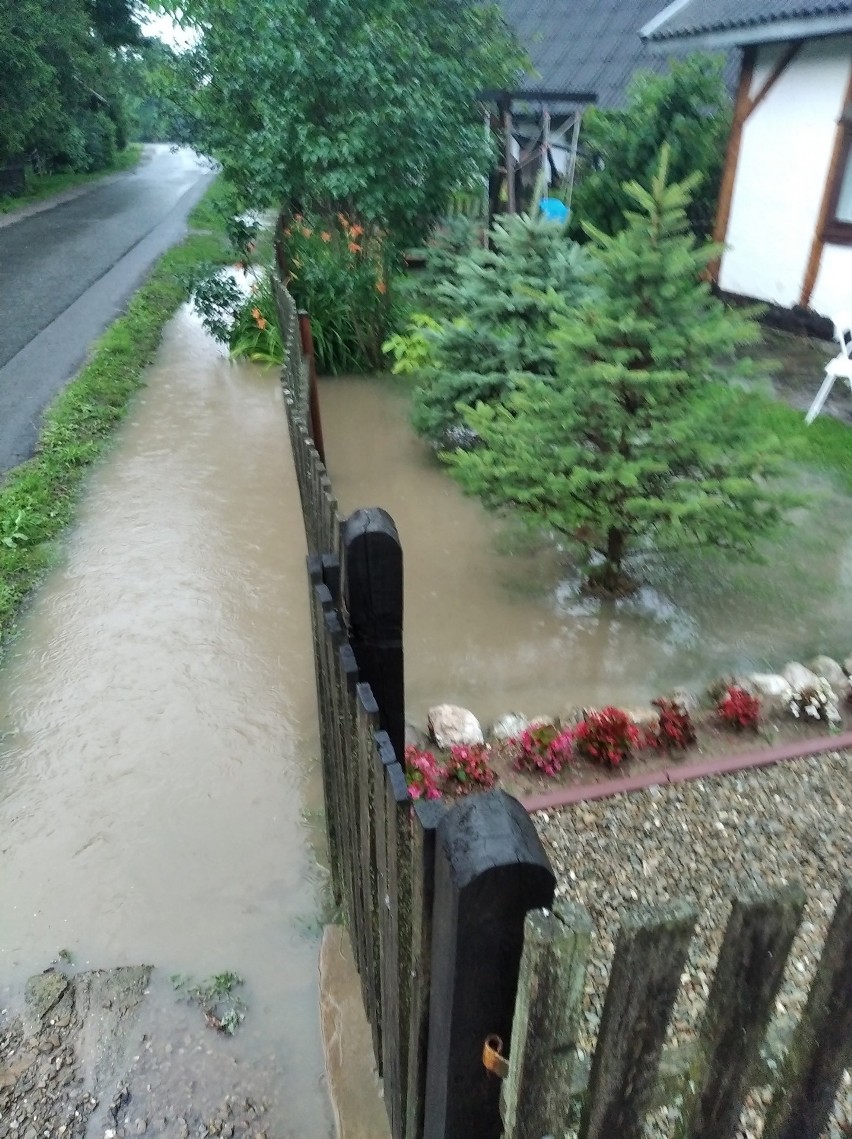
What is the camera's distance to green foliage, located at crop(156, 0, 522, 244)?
24.1 feet

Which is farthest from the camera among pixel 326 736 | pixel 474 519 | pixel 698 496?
pixel 474 519

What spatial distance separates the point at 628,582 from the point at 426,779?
2204 millimetres

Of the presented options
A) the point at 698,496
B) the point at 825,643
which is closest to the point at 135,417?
the point at 698,496

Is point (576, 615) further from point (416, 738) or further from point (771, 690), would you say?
point (416, 738)

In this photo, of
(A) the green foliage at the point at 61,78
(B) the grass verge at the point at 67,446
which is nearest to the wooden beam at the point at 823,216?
(B) the grass verge at the point at 67,446

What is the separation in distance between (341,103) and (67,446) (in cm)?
406

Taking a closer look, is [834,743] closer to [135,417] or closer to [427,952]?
[427,952]

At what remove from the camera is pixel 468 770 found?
312 cm

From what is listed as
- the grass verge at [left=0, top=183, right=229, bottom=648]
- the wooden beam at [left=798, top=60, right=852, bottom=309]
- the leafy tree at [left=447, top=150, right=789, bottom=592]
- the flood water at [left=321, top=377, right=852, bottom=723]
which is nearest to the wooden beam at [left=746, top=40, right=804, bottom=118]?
the wooden beam at [left=798, top=60, right=852, bottom=309]

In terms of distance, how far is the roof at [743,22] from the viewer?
26.6 feet

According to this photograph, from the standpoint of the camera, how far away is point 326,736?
2.26 metres

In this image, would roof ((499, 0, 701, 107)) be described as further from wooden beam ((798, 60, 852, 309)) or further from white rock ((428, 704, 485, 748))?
white rock ((428, 704, 485, 748))

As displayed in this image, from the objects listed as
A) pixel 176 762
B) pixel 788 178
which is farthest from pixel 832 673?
pixel 788 178

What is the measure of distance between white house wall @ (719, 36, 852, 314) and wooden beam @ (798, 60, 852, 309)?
2.3 inches
